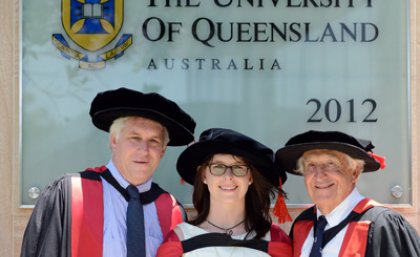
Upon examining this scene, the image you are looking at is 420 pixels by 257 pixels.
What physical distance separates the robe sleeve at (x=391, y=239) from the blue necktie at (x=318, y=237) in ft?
0.84

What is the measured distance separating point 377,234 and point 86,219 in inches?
56.6

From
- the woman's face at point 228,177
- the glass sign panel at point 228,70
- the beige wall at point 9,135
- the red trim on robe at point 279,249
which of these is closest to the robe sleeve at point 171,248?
the woman's face at point 228,177

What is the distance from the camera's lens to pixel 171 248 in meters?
3.39

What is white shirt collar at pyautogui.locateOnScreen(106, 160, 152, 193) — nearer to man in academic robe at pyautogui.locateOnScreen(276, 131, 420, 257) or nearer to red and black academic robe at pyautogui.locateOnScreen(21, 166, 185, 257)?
red and black academic robe at pyautogui.locateOnScreen(21, 166, 185, 257)

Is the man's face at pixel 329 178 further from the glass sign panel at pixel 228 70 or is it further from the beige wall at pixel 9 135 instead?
the beige wall at pixel 9 135

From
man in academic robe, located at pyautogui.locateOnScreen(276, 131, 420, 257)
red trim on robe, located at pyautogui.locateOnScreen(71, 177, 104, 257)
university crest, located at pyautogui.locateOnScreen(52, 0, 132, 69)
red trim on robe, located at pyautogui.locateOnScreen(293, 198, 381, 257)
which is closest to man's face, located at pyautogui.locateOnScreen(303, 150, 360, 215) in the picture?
man in academic robe, located at pyautogui.locateOnScreen(276, 131, 420, 257)

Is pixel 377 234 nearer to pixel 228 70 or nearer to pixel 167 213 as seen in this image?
pixel 167 213

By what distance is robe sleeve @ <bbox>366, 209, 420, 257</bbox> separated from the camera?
3.09m

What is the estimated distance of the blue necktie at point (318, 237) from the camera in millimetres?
3279

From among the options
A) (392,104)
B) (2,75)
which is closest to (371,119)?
(392,104)

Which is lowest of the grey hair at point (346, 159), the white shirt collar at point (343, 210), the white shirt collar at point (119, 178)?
the white shirt collar at point (343, 210)

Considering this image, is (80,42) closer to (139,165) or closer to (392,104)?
(139,165)

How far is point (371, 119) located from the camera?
179 inches

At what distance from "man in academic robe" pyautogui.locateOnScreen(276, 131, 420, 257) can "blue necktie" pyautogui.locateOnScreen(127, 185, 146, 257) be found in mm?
794
